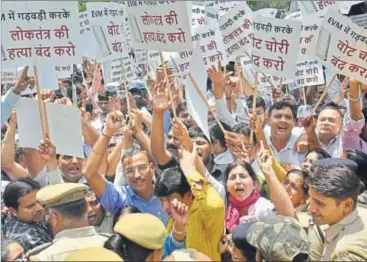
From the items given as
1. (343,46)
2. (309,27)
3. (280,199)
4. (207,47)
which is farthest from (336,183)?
(207,47)

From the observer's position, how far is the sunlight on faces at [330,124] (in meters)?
5.58

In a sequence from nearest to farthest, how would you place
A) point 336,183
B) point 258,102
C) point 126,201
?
point 336,183 < point 126,201 < point 258,102

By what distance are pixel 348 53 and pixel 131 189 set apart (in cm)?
198

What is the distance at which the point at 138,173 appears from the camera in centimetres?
455

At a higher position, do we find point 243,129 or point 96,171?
point 96,171

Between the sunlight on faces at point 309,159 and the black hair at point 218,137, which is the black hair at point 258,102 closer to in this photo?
the black hair at point 218,137

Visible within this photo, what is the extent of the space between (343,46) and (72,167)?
228cm

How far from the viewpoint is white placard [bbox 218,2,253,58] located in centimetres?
634

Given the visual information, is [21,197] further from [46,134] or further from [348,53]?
[348,53]

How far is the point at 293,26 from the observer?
17.5 feet

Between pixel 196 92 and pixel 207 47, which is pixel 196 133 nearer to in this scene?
pixel 196 92

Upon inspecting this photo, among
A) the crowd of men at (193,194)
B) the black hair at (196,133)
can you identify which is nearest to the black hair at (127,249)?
the crowd of men at (193,194)

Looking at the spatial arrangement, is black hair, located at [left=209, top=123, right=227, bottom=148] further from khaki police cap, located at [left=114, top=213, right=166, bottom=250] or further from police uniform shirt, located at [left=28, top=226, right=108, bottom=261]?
khaki police cap, located at [left=114, top=213, right=166, bottom=250]

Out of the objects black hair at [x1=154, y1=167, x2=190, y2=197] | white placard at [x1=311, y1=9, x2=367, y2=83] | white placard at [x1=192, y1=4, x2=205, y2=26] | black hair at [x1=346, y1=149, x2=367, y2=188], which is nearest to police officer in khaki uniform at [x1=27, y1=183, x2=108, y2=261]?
black hair at [x1=154, y1=167, x2=190, y2=197]
